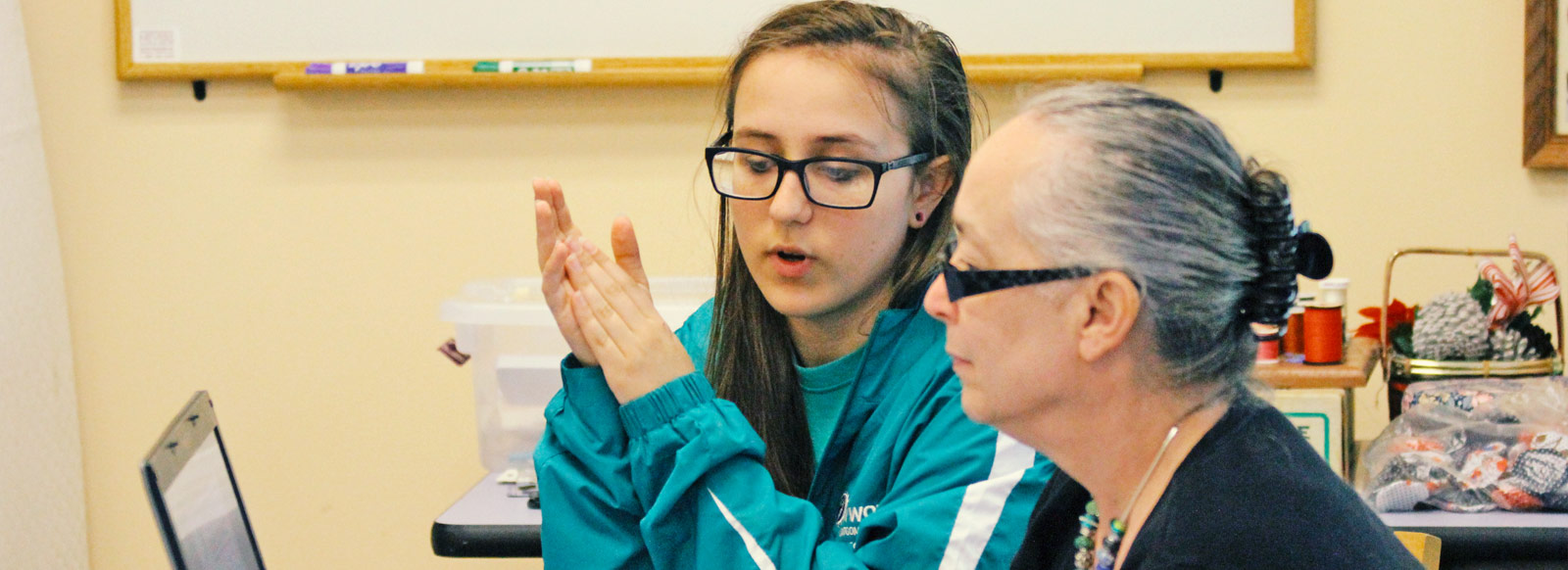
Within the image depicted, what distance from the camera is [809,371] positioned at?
1.24 m

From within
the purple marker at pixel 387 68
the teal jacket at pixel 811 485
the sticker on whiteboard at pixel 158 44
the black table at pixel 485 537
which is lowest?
the black table at pixel 485 537

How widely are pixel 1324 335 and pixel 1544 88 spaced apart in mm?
722

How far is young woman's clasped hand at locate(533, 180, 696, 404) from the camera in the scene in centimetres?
110

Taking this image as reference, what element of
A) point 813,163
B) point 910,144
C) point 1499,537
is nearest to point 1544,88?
point 1499,537

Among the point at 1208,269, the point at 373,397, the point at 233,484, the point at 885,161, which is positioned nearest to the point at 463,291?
the point at 373,397

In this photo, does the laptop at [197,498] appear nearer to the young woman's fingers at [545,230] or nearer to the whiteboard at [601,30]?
the young woman's fingers at [545,230]

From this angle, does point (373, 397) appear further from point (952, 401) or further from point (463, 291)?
point (952, 401)

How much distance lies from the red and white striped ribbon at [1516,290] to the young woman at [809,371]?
3.07 feet

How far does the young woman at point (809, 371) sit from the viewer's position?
3.35 ft

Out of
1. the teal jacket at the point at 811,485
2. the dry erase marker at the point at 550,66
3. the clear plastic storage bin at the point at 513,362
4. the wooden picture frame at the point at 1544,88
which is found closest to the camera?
the teal jacket at the point at 811,485

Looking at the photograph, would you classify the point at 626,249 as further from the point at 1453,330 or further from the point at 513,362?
the point at 1453,330

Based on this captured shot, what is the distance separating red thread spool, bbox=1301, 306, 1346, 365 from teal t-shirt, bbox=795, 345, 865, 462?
80 centimetres

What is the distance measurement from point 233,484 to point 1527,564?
1434 mm

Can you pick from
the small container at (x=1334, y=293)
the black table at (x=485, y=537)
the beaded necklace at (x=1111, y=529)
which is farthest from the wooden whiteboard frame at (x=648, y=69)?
the beaded necklace at (x=1111, y=529)
